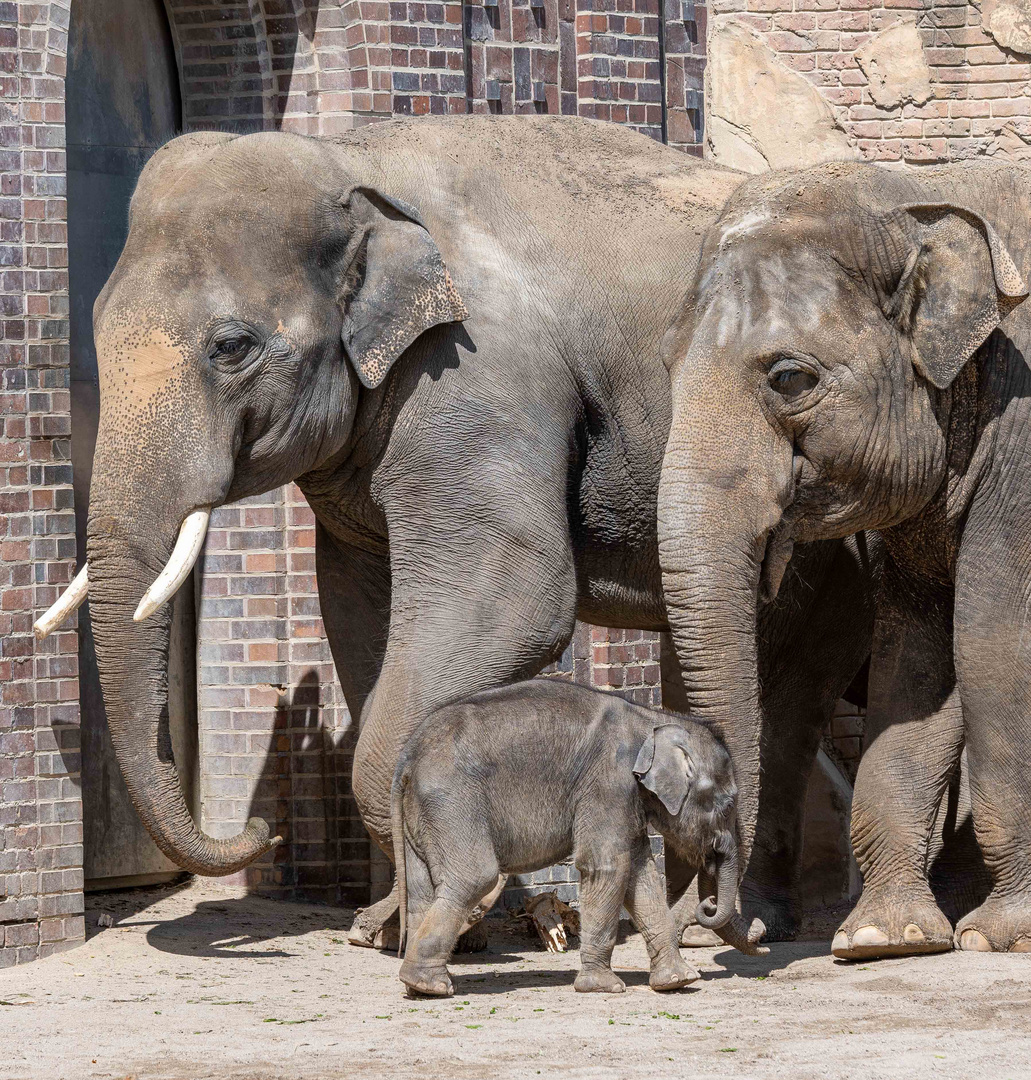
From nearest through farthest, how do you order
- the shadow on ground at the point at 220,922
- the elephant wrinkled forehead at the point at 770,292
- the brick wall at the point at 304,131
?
the elephant wrinkled forehead at the point at 770,292 < the brick wall at the point at 304,131 < the shadow on ground at the point at 220,922

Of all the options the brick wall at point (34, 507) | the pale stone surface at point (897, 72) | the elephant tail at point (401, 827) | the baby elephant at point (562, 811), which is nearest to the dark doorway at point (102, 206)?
the brick wall at point (34, 507)

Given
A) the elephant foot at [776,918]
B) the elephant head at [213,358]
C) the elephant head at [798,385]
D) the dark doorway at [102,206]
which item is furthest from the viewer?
the dark doorway at [102,206]

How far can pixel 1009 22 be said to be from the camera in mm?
9570

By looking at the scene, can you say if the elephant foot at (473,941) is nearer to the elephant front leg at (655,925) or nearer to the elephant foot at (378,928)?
the elephant foot at (378,928)

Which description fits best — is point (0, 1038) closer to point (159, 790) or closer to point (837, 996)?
point (159, 790)

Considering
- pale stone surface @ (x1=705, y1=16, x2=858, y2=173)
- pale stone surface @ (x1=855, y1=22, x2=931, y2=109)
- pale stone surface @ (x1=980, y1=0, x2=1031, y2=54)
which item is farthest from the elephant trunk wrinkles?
pale stone surface @ (x1=980, y1=0, x2=1031, y2=54)

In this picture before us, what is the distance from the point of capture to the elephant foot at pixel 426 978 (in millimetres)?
5727

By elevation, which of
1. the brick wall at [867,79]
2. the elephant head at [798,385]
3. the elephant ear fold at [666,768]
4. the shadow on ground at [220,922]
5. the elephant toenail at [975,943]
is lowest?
the shadow on ground at [220,922]

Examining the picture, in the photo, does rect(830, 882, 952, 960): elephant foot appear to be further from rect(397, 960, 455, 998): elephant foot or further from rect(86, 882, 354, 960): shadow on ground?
rect(86, 882, 354, 960): shadow on ground

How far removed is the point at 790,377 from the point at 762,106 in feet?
12.6

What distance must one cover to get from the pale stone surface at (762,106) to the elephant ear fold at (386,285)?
10.6ft

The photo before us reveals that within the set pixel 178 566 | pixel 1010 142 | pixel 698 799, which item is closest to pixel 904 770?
pixel 698 799

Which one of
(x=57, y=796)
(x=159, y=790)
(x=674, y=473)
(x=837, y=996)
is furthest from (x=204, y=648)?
(x=837, y=996)

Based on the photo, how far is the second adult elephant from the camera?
19.6 ft
